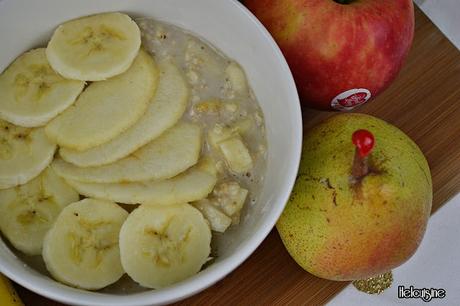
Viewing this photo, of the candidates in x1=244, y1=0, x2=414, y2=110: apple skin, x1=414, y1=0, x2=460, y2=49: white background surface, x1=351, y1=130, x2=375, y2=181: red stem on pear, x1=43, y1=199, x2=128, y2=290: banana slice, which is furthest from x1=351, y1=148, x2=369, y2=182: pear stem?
x1=414, y1=0, x2=460, y2=49: white background surface

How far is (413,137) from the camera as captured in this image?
0.81m

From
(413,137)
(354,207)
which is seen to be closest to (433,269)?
(413,137)

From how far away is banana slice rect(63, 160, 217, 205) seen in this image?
65 centimetres

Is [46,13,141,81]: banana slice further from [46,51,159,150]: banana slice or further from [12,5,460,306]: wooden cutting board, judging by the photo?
[12,5,460,306]: wooden cutting board

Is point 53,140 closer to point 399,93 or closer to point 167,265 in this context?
point 167,265

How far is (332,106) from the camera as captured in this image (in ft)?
2.58

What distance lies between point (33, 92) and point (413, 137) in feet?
1.35

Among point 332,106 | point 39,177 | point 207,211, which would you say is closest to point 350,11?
point 332,106

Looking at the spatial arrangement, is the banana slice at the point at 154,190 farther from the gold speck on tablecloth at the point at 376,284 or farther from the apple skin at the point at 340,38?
the gold speck on tablecloth at the point at 376,284

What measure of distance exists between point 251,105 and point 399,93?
20 centimetres

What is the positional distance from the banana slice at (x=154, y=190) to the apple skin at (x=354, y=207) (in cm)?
10

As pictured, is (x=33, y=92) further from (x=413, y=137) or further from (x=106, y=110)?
(x=413, y=137)

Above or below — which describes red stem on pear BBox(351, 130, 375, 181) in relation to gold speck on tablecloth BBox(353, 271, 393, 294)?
above

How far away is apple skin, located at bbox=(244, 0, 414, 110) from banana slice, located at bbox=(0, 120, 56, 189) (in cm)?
25
